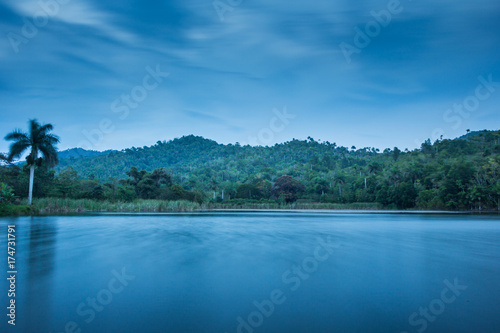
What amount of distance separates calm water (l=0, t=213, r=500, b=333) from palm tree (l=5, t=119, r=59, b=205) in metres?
24.3

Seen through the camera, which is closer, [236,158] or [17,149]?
[17,149]

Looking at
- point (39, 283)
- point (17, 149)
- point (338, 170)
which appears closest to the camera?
point (39, 283)

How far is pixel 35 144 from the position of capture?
33.6 m

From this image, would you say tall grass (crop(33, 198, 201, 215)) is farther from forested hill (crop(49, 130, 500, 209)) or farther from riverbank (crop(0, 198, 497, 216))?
forested hill (crop(49, 130, 500, 209))

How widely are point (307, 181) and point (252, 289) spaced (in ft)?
276

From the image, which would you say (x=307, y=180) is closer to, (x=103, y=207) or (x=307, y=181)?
(x=307, y=181)

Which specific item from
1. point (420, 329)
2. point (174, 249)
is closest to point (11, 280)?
point (174, 249)

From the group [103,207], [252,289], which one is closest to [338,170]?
[103,207]

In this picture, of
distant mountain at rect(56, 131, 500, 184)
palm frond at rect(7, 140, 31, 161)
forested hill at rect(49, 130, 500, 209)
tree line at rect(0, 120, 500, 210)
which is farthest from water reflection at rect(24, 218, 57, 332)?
distant mountain at rect(56, 131, 500, 184)

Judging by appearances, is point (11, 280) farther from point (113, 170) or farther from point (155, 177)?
point (113, 170)

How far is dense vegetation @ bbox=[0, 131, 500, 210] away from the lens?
49.3m

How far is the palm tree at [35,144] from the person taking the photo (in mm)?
32750

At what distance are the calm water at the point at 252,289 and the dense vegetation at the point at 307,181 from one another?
2533 centimetres

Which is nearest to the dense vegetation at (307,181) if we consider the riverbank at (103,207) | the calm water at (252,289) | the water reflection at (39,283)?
the riverbank at (103,207)
